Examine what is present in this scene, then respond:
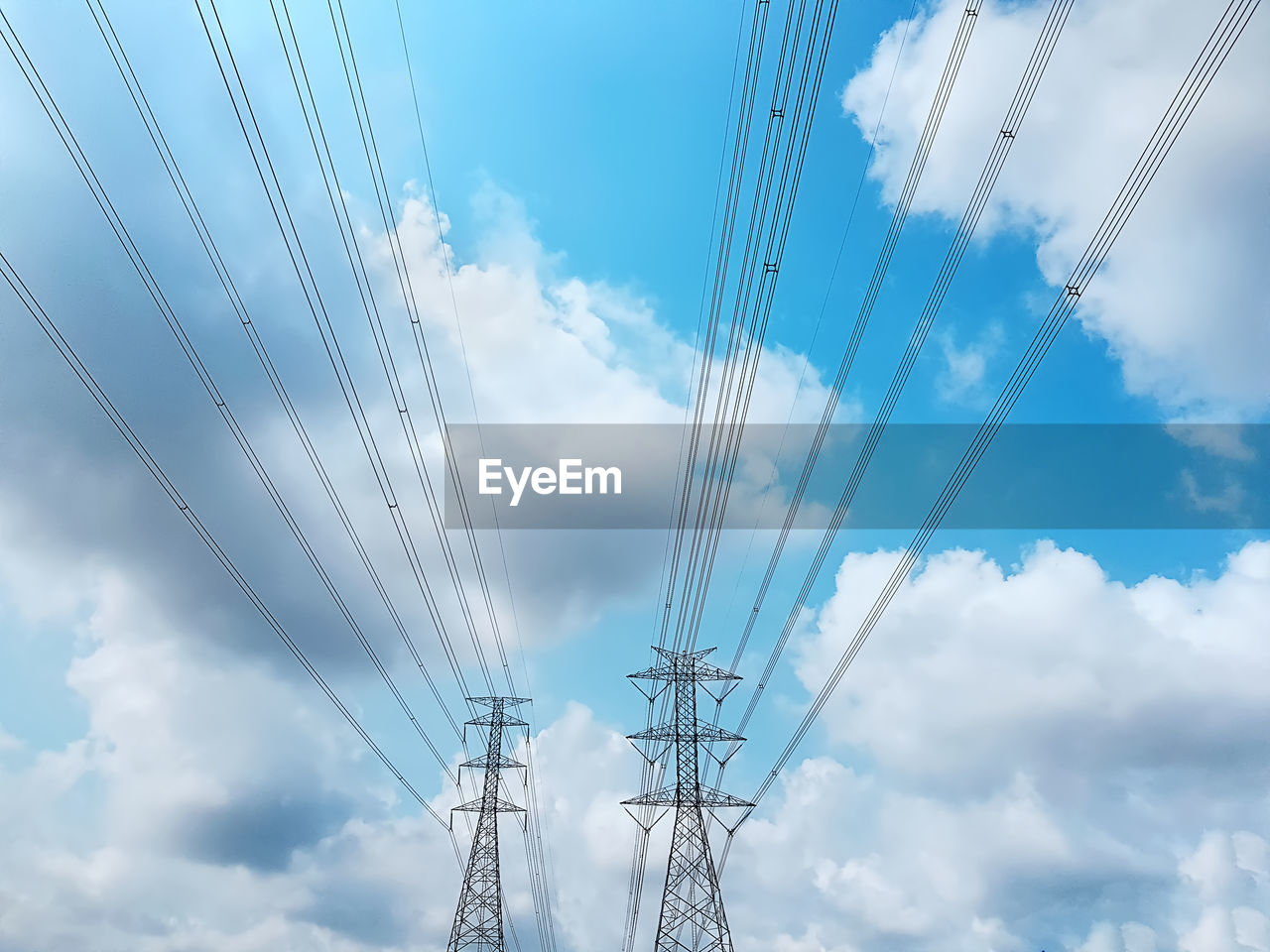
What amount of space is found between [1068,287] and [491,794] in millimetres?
54779

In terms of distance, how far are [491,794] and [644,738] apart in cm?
1716

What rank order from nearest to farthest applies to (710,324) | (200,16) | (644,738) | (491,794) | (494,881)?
(200,16) < (710,324) < (644,738) < (494,881) < (491,794)

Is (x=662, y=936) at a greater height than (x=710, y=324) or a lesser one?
lesser

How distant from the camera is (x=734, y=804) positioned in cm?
4822

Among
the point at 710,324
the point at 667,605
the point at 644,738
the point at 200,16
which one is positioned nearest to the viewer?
the point at 200,16

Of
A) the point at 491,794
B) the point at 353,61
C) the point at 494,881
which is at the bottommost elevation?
the point at 494,881

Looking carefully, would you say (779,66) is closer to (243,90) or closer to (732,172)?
(732,172)

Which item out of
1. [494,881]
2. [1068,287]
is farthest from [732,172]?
[494,881]

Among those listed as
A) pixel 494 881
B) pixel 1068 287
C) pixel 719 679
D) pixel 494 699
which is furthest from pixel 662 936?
pixel 1068 287

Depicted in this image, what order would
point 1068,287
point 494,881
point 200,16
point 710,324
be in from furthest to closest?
→ point 494,881 < point 710,324 < point 1068,287 < point 200,16

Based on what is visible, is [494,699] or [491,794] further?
[494,699]

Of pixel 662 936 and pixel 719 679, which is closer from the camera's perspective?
pixel 662 936

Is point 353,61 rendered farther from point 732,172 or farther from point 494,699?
point 494,699

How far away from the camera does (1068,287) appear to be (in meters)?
19.7
